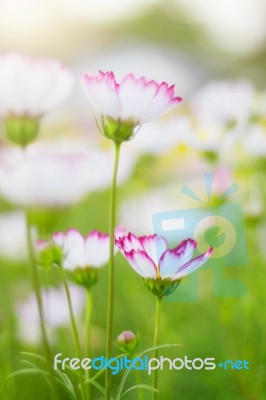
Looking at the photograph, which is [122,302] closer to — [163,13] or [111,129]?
[111,129]

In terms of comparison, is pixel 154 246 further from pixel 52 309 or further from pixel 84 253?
pixel 52 309

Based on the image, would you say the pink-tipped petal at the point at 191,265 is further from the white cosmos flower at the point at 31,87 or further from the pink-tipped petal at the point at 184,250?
the white cosmos flower at the point at 31,87

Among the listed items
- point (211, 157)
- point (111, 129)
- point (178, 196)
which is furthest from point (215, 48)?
point (111, 129)

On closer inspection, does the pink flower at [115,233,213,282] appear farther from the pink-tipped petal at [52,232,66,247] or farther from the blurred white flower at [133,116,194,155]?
the blurred white flower at [133,116,194,155]

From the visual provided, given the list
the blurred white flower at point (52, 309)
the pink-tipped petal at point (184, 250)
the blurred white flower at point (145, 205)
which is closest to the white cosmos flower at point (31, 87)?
the pink-tipped petal at point (184, 250)

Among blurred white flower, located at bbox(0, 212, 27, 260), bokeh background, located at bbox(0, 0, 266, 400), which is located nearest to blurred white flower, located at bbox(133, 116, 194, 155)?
bokeh background, located at bbox(0, 0, 266, 400)

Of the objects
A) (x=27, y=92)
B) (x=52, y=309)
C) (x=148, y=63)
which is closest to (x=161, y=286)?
(x=27, y=92)
